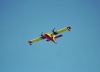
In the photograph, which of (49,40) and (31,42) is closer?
(49,40)

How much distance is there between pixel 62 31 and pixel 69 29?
255 centimetres

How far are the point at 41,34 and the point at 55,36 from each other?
5611 mm

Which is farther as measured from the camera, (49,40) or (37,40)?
(37,40)

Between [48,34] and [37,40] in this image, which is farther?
[37,40]

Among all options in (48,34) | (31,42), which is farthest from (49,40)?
(31,42)

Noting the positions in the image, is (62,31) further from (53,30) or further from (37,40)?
(37,40)

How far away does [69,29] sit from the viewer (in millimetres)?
107375

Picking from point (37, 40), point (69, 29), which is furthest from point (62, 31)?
point (37, 40)

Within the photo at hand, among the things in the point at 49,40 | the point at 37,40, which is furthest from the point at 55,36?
the point at 37,40

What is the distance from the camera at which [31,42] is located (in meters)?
115

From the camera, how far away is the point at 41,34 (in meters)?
109

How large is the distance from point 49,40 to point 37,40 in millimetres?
Result: 8821

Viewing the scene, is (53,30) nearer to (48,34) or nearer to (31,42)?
(48,34)

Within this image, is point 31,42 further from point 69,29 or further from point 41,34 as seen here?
point 69,29
